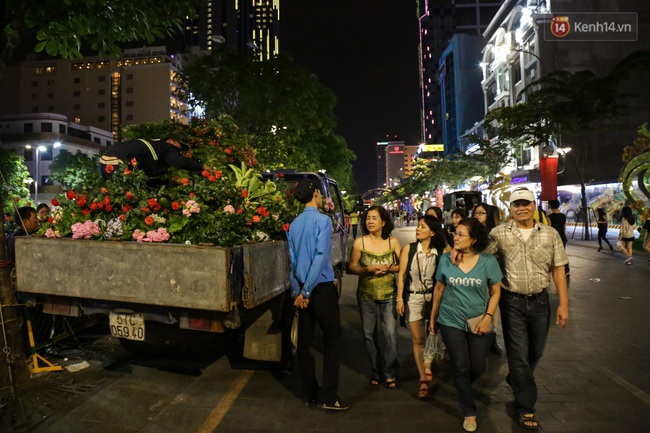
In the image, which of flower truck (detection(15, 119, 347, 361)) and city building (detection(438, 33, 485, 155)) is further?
city building (detection(438, 33, 485, 155))

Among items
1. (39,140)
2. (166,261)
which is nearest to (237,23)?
Result: (39,140)

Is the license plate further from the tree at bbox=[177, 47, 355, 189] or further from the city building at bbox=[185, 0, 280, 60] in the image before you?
the city building at bbox=[185, 0, 280, 60]

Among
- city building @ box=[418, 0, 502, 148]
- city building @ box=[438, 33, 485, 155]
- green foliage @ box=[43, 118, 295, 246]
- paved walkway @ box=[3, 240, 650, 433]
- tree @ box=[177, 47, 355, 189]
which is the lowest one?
paved walkway @ box=[3, 240, 650, 433]

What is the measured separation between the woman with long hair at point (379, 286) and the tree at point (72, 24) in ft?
11.3

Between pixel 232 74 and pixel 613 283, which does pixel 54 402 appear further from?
pixel 232 74

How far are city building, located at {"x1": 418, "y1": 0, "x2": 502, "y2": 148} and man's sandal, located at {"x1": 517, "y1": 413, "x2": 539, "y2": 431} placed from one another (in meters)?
125

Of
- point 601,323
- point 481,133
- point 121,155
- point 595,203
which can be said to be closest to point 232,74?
point 121,155

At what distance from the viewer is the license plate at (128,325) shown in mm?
4137

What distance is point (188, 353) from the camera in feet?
19.8

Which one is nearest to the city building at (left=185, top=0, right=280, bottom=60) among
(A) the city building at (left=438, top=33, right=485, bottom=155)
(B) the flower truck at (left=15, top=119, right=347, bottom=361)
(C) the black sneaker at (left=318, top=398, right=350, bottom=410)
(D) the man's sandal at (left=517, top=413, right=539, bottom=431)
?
(A) the city building at (left=438, top=33, right=485, bottom=155)

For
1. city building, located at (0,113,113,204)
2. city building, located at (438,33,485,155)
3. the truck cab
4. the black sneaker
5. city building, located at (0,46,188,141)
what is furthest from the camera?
city building, located at (0,46,188,141)

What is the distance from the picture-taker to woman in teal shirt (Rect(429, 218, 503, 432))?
3.75 meters

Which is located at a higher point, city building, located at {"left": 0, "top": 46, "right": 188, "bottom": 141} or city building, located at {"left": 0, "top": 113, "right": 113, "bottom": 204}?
city building, located at {"left": 0, "top": 46, "right": 188, "bottom": 141}

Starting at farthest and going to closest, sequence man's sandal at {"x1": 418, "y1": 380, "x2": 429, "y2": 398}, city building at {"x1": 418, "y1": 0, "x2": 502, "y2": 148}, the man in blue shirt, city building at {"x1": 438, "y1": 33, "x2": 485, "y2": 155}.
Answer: city building at {"x1": 418, "y1": 0, "x2": 502, "y2": 148}
city building at {"x1": 438, "y1": 33, "x2": 485, "y2": 155}
man's sandal at {"x1": 418, "y1": 380, "x2": 429, "y2": 398}
the man in blue shirt
